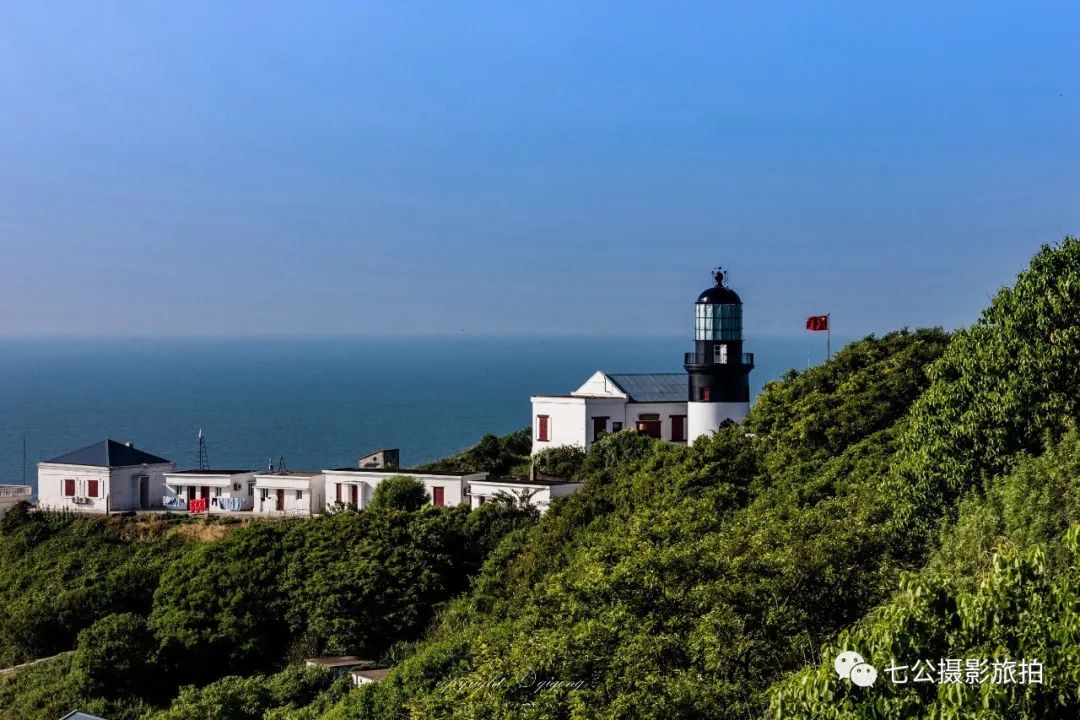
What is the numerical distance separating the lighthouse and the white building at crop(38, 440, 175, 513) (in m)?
18.8

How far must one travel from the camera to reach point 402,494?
124 feet

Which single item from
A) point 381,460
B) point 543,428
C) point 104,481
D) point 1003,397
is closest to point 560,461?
point 543,428

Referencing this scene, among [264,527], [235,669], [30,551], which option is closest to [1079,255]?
[235,669]

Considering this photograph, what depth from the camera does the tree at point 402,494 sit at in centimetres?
3759

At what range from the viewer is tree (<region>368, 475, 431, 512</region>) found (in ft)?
123

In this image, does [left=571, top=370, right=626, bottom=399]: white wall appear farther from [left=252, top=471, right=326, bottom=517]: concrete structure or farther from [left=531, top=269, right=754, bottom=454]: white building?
[left=252, top=471, right=326, bottom=517]: concrete structure

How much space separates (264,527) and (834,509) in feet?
67.4

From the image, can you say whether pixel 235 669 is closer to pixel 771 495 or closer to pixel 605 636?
pixel 771 495

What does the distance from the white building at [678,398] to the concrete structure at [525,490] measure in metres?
5.63

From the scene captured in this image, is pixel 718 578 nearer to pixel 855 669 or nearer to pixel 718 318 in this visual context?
pixel 855 669

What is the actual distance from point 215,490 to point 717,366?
1794cm

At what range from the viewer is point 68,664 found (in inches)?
1182

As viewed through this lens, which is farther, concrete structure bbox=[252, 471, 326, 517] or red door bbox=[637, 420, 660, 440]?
red door bbox=[637, 420, 660, 440]

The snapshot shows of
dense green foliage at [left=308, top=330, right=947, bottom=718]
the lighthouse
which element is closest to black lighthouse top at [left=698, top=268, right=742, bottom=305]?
the lighthouse
